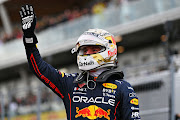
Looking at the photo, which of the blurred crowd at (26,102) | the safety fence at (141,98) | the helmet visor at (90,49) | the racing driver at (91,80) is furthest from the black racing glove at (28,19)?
the blurred crowd at (26,102)

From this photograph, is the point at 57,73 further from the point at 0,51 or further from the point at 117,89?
the point at 0,51

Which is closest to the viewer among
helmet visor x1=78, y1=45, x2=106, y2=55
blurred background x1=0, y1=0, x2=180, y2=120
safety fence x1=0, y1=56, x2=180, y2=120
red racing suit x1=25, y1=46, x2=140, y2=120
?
red racing suit x1=25, y1=46, x2=140, y2=120

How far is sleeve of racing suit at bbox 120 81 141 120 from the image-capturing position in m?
4.02

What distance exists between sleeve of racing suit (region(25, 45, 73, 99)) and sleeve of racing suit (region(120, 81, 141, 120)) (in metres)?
0.57

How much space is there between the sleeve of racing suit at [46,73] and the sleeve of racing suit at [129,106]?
57 centimetres

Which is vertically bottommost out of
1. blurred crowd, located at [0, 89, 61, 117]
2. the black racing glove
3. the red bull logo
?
the red bull logo

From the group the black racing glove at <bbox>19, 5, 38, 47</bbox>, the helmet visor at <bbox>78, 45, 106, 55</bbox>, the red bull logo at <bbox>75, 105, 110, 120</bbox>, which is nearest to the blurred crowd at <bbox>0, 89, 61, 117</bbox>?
the helmet visor at <bbox>78, 45, 106, 55</bbox>

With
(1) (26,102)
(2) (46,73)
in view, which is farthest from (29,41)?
(1) (26,102)

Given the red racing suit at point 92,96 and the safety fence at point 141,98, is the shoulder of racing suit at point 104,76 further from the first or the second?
the safety fence at point 141,98

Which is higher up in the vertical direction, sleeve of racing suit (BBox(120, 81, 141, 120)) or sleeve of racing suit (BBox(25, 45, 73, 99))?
sleeve of racing suit (BBox(25, 45, 73, 99))

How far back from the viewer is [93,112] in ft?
13.3

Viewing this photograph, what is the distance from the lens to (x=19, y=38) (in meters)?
22.5

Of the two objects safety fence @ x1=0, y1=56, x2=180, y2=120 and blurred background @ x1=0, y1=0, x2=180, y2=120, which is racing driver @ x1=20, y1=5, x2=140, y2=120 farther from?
safety fence @ x1=0, y1=56, x2=180, y2=120

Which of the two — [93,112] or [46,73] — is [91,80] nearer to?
[93,112]
